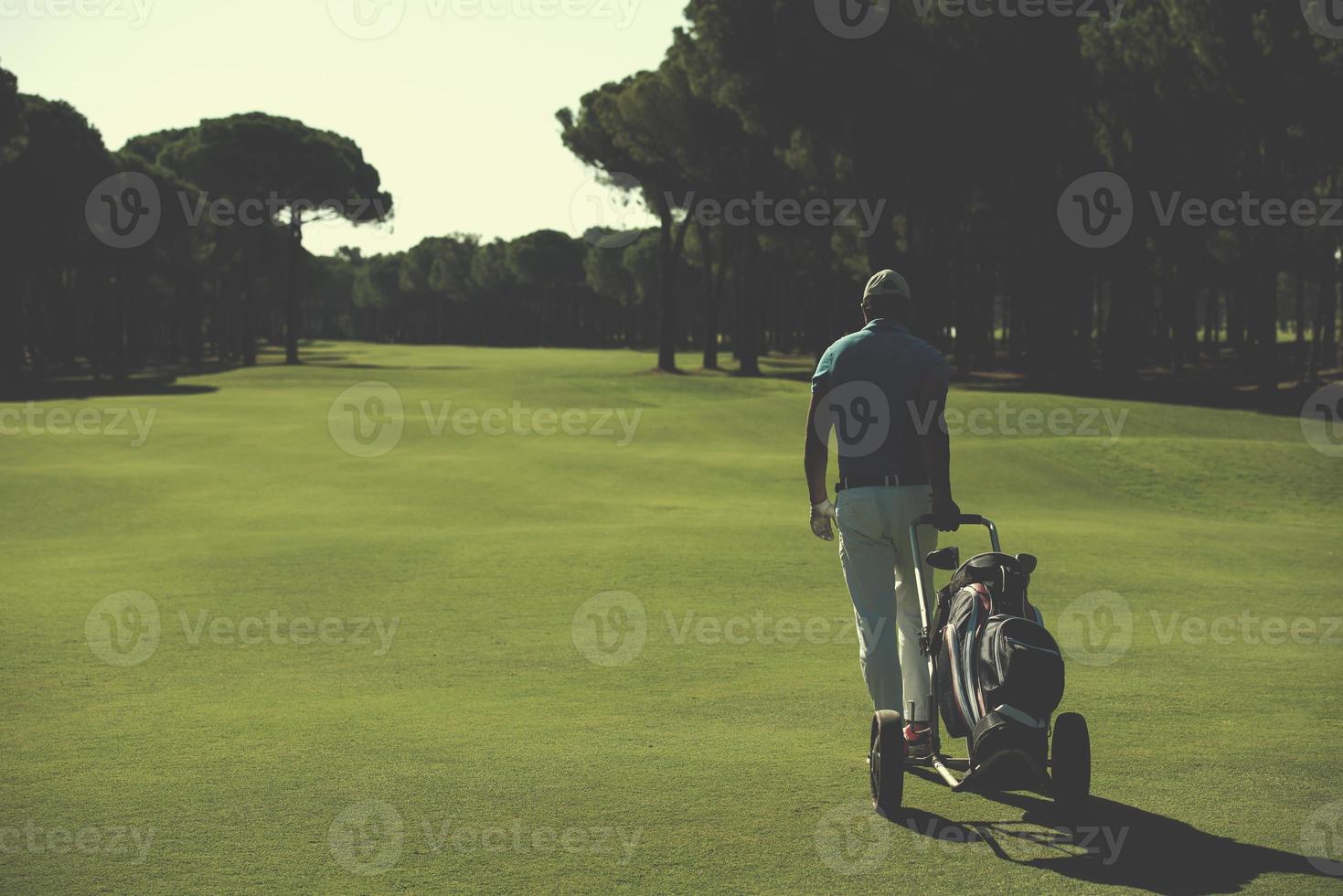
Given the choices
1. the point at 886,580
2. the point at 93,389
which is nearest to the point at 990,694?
the point at 886,580

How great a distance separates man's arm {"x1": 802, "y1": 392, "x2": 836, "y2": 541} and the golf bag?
879 mm

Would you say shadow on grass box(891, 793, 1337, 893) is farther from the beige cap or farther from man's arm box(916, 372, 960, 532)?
the beige cap

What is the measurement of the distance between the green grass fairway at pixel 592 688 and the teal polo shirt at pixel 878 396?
1.76 metres

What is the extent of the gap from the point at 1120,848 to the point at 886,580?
186 centimetres

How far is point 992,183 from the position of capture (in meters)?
56.8

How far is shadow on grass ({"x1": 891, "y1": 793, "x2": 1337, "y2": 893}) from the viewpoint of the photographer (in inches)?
219

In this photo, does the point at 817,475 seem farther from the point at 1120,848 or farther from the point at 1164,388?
the point at 1164,388

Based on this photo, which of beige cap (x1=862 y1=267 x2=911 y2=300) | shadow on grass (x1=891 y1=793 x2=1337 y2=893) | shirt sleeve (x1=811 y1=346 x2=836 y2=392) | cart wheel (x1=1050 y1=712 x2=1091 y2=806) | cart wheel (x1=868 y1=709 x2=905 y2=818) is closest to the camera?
shadow on grass (x1=891 y1=793 x2=1337 y2=893)

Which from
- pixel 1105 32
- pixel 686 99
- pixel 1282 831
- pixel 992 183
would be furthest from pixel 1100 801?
pixel 686 99

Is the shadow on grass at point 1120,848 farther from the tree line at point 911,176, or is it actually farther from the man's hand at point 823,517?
the tree line at point 911,176

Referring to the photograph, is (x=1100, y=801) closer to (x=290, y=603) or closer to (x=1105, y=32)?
(x=290, y=603)

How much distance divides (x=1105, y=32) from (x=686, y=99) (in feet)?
72.5

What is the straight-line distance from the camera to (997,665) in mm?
6090

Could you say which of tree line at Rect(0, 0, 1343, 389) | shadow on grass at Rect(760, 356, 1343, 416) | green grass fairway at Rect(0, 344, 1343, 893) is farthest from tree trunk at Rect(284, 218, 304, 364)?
green grass fairway at Rect(0, 344, 1343, 893)
